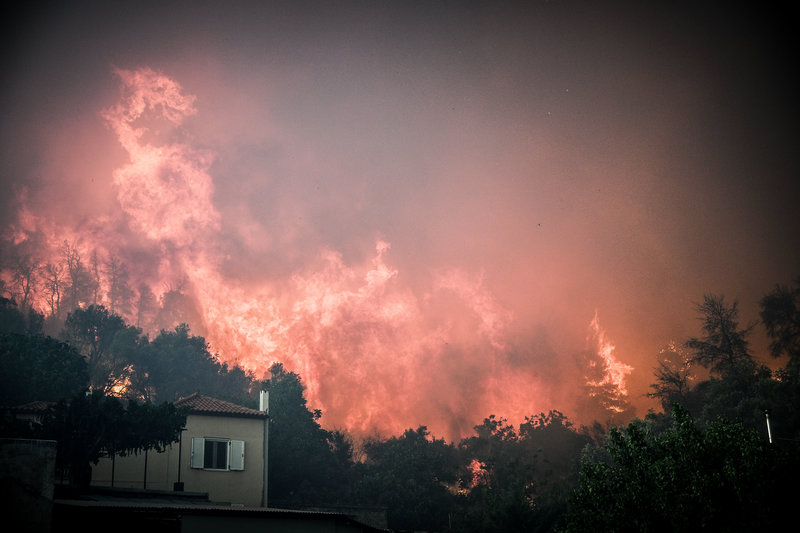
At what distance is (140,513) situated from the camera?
2152 cm

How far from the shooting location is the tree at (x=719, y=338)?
66.9 meters

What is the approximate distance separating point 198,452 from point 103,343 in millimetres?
42916

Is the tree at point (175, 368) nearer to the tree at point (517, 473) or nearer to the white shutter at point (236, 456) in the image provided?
the tree at point (517, 473)

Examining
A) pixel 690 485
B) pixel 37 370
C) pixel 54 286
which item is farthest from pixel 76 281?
pixel 690 485

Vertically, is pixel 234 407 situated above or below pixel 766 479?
above

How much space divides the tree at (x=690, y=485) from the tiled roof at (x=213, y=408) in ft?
76.6

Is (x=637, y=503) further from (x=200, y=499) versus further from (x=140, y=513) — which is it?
(x=200, y=499)

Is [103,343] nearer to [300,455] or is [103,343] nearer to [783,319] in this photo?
[300,455]

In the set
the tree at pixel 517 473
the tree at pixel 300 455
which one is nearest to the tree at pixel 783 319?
the tree at pixel 517 473

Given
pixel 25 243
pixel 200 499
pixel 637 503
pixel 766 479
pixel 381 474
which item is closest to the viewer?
pixel 766 479

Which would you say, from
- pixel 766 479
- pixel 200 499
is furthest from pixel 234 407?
pixel 766 479

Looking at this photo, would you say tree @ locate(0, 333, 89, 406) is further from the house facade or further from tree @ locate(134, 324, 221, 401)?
the house facade

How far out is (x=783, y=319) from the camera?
7031 centimetres

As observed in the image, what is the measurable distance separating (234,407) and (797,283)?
62246 mm
